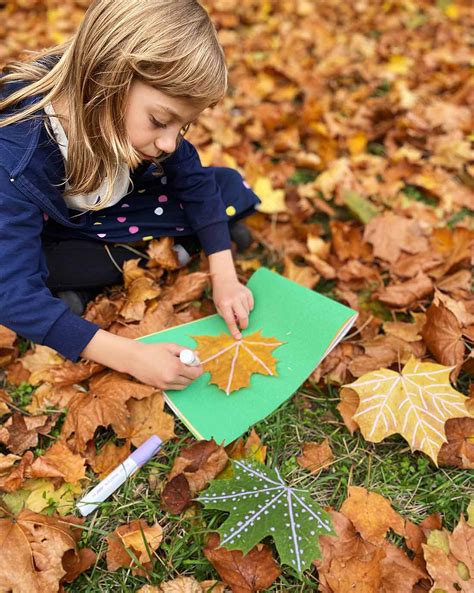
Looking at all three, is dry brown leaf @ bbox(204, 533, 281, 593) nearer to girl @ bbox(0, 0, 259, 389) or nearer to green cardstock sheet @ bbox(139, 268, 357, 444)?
green cardstock sheet @ bbox(139, 268, 357, 444)

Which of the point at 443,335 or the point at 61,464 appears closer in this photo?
the point at 61,464

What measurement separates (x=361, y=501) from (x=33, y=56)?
4.58 feet

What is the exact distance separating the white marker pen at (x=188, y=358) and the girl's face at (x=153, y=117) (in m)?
0.50

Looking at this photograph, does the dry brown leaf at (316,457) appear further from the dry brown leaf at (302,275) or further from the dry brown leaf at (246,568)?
the dry brown leaf at (302,275)

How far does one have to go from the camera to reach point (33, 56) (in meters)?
1.39

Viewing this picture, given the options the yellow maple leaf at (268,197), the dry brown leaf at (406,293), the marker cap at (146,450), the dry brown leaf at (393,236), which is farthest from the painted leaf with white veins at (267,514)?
the yellow maple leaf at (268,197)

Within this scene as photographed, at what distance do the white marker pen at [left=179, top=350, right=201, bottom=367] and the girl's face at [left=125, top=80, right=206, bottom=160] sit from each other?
496mm

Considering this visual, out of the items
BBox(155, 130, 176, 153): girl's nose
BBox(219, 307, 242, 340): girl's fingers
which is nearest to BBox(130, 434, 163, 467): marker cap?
BBox(219, 307, 242, 340): girl's fingers

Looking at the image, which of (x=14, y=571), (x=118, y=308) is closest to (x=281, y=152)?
(x=118, y=308)

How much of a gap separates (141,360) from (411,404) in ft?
2.22

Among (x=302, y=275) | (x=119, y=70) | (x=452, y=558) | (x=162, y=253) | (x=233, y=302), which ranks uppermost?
(x=119, y=70)

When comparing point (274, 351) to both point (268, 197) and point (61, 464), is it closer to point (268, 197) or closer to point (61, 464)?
point (61, 464)

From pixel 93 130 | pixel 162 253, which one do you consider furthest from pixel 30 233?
pixel 162 253

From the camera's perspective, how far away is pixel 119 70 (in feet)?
3.67
